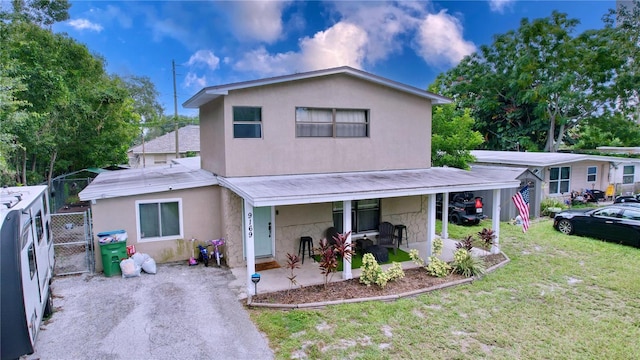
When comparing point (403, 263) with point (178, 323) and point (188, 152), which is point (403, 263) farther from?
point (188, 152)

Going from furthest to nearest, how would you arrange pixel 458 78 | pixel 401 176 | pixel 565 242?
pixel 458 78
pixel 565 242
pixel 401 176

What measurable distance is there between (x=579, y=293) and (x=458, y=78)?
2806 centimetres

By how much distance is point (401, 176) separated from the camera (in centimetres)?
1119

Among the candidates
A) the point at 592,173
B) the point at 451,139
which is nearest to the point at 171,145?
the point at 451,139

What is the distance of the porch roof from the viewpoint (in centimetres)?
826

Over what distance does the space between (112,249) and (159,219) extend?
1359mm

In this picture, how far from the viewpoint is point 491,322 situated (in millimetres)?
6969

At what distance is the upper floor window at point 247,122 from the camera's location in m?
10.0

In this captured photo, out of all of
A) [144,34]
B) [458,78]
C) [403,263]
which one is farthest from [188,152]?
[403,263]

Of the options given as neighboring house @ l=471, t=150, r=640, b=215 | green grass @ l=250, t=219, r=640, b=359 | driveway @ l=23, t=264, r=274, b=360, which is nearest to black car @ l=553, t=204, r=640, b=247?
green grass @ l=250, t=219, r=640, b=359

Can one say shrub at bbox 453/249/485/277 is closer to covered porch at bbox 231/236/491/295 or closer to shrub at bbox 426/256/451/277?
shrub at bbox 426/256/451/277

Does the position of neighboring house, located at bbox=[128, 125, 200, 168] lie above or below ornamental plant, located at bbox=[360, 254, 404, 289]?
above

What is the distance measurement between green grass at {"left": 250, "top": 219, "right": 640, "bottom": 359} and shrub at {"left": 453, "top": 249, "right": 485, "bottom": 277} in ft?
0.89

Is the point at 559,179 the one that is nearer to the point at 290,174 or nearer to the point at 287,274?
the point at 290,174
